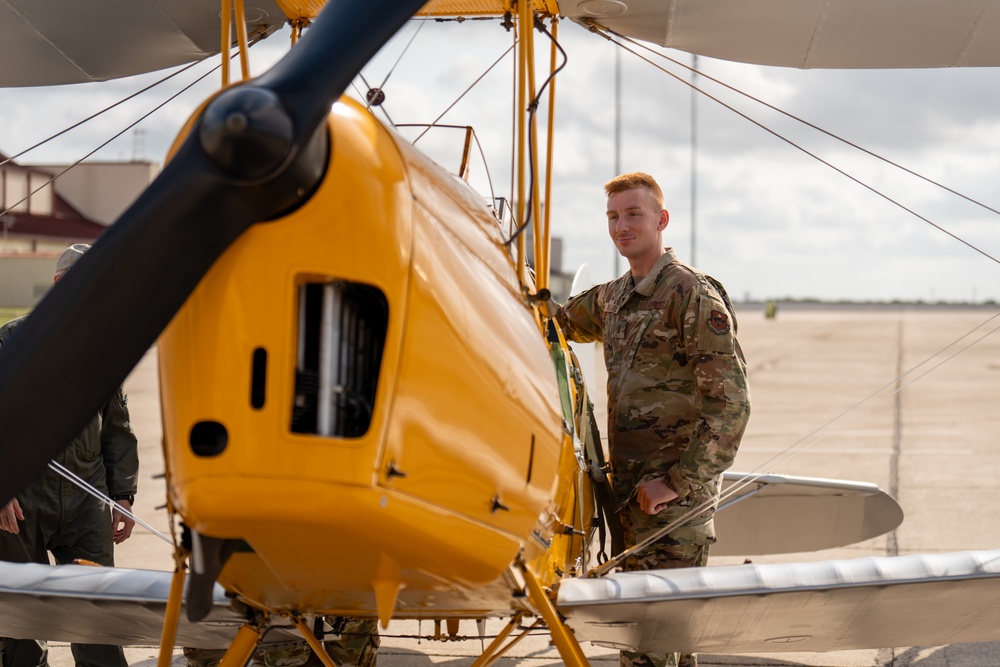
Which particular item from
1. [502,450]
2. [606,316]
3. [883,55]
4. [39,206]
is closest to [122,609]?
[502,450]

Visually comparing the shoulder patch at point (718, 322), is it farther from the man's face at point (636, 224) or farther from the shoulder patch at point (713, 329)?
the man's face at point (636, 224)

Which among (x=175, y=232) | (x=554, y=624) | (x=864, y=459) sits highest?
(x=864, y=459)

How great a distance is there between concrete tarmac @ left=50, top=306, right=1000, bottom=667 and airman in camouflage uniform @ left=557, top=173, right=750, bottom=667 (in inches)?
17.0

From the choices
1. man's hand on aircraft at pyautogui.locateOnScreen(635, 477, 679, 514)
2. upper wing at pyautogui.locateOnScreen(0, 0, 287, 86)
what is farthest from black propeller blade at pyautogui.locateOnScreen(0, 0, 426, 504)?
upper wing at pyautogui.locateOnScreen(0, 0, 287, 86)

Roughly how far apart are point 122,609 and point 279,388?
184cm

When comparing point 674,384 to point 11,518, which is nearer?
point 674,384

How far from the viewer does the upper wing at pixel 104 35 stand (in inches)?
176

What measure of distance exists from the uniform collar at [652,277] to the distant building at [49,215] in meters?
45.7

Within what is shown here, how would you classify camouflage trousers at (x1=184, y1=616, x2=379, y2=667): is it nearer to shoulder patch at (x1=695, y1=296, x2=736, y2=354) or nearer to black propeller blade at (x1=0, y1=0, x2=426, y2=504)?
shoulder patch at (x1=695, y1=296, x2=736, y2=354)

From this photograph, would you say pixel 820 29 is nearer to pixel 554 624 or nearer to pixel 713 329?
pixel 713 329

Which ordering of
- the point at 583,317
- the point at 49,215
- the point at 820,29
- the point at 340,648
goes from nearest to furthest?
the point at 340,648, the point at 820,29, the point at 583,317, the point at 49,215

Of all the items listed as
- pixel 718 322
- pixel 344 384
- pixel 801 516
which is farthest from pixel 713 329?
pixel 801 516

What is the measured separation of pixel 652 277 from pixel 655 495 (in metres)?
0.87

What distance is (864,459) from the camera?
11797 millimetres
